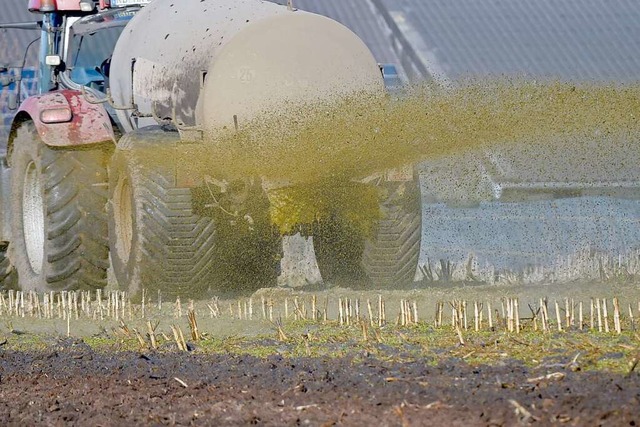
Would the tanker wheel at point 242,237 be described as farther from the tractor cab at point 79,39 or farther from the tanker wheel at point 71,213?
the tractor cab at point 79,39

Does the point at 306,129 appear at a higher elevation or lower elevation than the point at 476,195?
higher

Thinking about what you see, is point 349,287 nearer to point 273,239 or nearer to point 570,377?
point 273,239

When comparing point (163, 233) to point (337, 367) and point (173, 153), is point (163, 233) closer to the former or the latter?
point (173, 153)

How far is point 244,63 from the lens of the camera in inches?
348

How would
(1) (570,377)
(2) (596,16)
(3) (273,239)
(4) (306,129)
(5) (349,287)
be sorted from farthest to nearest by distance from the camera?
(2) (596,16) < (5) (349,287) < (3) (273,239) < (4) (306,129) < (1) (570,377)

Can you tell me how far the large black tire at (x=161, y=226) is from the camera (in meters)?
8.91

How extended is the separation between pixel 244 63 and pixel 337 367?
378cm

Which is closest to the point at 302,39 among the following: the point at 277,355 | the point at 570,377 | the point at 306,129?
the point at 306,129

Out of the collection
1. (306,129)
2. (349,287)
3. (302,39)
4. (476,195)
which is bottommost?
(349,287)

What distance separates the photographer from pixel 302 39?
901cm

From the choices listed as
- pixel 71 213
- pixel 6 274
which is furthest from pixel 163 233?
pixel 6 274

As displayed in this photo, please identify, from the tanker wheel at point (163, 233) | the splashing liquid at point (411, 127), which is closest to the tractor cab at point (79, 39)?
the tanker wheel at point (163, 233)

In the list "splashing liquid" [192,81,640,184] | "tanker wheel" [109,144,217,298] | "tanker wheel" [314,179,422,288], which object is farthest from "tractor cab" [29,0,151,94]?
"tanker wheel" [314,179,422,288]

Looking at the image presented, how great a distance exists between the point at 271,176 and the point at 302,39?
1001 mm
